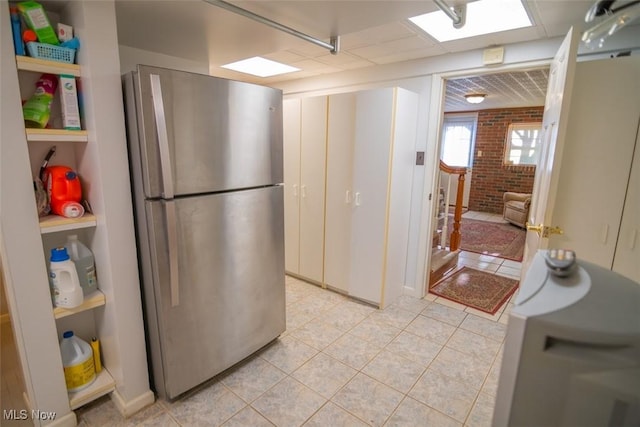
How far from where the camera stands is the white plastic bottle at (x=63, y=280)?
1453mm

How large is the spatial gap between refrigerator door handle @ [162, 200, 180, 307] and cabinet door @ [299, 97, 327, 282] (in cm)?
170

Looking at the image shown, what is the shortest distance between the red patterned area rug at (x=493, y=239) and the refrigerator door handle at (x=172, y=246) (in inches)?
161

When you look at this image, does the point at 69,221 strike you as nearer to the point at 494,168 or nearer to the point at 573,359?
the point at 573,359

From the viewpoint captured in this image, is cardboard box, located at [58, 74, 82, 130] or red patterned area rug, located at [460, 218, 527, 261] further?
red patterned area rug, located at [460, 218, 527, 261]

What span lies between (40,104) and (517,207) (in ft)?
21.4

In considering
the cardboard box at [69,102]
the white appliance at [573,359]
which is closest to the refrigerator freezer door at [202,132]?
the cardboard box at [69,102]

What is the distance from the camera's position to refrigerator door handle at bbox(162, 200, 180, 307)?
4.93 feet

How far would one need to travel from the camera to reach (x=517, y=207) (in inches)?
226

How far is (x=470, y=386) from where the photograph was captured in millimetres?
1910

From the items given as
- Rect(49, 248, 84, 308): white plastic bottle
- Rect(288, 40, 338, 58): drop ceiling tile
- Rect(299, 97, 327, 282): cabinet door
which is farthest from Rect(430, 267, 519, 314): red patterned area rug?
Rect(49, 248, 84, 308): white plastic bottle

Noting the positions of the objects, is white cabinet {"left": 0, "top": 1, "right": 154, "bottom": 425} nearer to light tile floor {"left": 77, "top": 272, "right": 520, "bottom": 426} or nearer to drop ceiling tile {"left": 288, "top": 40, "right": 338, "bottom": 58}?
light tile floor {"left": 77, "top": 272, "right": 520, "bottom": 426}

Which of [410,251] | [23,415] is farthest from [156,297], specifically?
[410,251]

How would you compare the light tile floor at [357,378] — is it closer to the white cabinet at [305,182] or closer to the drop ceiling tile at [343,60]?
the white cabinet at [305,182]

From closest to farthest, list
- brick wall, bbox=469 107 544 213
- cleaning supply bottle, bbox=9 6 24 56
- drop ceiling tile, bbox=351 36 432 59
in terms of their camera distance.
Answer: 1. cleaning supply bottle, bbox=9 6 24 56
2. drop ceiling tile, bbox=351 36 432 59
3. brick wall, bbox=469 107 544 213
